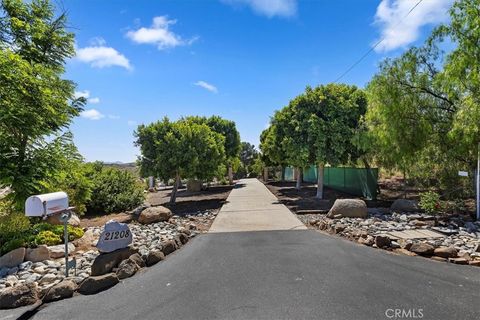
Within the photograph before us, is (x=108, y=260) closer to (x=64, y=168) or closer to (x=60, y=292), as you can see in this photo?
(x=60, y=292)

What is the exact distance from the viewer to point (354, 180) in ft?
56.8

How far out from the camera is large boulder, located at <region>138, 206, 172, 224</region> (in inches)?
380

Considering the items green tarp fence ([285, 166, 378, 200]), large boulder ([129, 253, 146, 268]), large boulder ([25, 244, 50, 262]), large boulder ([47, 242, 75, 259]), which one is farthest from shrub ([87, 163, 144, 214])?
green tarp fence ([285, 166, 378, 200])

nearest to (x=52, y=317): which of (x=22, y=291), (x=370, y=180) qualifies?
(x=22, y=291)

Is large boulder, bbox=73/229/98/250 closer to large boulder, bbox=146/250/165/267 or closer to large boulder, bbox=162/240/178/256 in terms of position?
large boulder, bbox=162/240/178/256

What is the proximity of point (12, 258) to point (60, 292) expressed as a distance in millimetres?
2335

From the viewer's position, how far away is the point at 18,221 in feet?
23.3

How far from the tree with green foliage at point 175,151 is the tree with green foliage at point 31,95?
482 centimetres

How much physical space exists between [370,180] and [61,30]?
555 inches

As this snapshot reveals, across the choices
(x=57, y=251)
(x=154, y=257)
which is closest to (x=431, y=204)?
(x=154, y=257)

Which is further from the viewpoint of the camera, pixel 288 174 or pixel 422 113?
pixel 288 174

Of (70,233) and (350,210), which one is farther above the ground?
(350,210)

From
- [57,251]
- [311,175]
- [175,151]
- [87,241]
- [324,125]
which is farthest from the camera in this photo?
[311,175]

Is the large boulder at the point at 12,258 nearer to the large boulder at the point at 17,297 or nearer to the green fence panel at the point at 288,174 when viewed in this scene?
the large boulder at the point at 17,297
